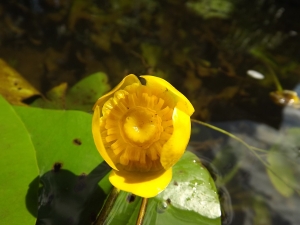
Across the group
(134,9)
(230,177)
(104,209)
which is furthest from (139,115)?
(134,9)

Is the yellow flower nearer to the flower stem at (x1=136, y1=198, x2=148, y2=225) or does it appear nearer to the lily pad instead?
the flower stem at (x1=136, y1=198, x2=148, y2=225)

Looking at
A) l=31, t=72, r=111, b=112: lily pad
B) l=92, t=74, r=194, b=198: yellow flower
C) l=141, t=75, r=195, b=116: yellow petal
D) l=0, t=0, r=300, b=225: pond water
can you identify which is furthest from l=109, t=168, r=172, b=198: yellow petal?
l=31, t=72, r=111, b=112: lily pad

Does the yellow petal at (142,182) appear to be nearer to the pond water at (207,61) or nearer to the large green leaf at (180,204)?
the large green leaf at (180,204)

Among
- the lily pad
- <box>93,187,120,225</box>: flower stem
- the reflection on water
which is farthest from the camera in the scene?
the lily pad

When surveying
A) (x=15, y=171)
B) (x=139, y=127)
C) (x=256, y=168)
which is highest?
(x=139, y=127)

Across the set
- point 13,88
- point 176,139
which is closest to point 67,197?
point 176,139

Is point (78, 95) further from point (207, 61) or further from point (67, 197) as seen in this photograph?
point (207, 61)

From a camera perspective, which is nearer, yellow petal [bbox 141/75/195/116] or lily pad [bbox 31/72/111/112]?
yellow petal [bbox 141/75/195/116]
